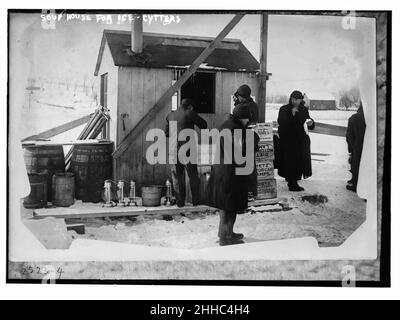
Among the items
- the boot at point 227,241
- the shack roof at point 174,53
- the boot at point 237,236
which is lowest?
the boot at point 227,241

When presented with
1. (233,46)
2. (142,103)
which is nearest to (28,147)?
(142,103)

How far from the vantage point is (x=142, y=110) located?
6.10 metres

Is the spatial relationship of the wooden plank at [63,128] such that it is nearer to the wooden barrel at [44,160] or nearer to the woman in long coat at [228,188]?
the wooden barrel at [44,160]

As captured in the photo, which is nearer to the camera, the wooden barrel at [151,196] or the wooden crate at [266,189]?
the wooden barrel at [151,196]

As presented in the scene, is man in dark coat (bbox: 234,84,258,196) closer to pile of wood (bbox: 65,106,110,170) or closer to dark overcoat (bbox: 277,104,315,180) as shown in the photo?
dark overcoat (bbox: 277,104,315,180)

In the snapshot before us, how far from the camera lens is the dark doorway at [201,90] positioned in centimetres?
612

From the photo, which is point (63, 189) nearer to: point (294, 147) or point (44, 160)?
point (44, 160)

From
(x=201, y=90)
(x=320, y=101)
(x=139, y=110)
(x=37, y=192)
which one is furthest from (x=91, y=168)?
(x=320, y=101)

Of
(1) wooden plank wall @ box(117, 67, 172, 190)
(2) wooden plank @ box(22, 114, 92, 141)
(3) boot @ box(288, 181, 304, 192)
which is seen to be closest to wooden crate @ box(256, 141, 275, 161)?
(3) boot @ box(288, 181, 304, 192)

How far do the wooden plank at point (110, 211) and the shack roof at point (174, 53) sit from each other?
1.58 meters

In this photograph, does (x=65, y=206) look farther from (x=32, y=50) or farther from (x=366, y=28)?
(x=366, y=28)

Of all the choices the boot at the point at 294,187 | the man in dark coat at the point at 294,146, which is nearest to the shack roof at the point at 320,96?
the man in dark coat at the point at 294,146

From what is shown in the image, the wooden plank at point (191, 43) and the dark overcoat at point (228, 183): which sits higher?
the wooden plank at point (191, 43)

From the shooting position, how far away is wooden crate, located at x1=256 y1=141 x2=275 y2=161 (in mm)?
6156
